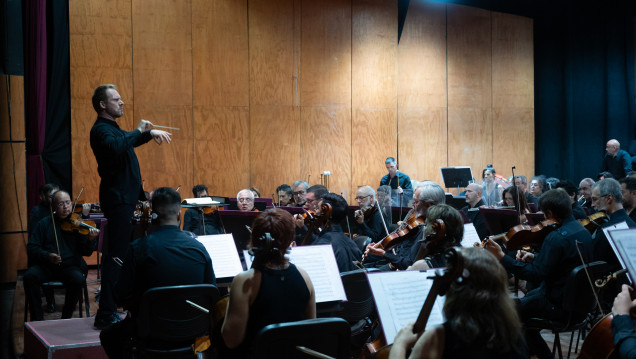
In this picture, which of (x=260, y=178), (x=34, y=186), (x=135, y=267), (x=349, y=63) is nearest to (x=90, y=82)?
(x=34, y=186)

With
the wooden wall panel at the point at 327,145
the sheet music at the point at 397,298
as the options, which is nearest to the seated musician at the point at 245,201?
the sheet music at the point at 397,298

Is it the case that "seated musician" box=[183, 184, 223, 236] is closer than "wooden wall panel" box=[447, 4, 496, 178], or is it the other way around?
"seated musician" box=[183, 184, 223, 236]

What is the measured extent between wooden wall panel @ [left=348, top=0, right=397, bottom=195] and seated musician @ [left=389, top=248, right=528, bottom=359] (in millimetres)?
9111

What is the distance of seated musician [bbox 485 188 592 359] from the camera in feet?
12.7

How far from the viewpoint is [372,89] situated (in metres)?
11.2

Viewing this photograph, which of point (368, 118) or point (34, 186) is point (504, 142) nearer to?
point (368, 118)

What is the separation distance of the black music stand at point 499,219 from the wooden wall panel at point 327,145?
17.5 feet

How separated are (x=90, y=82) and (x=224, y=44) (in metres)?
2.27

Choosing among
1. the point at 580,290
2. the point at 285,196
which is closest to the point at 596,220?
the point at 580,290

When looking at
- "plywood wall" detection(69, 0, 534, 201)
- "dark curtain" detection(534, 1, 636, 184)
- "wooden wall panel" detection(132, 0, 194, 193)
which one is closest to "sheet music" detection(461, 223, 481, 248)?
"plywood wall" detection(69, 0, 534, 201)

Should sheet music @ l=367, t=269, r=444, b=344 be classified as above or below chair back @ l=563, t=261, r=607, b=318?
above

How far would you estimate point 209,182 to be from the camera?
398 inches

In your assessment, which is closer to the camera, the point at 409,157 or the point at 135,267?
the point at 135,267

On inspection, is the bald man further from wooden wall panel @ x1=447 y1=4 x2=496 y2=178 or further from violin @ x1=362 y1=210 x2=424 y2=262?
violin @ x1=362 y1=210 x2=424 y2=262
